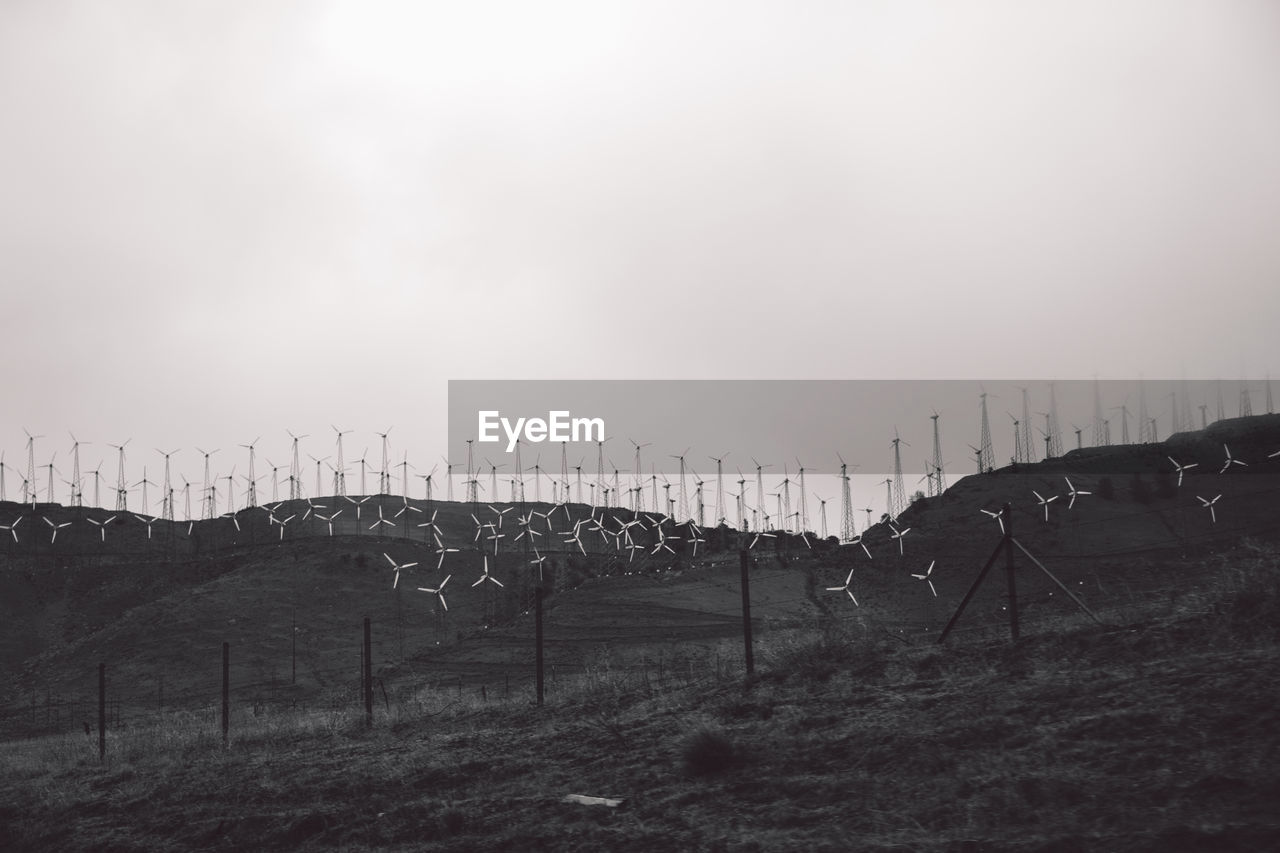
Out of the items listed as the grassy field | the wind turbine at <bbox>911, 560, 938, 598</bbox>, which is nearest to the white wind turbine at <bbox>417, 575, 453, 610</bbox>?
the wind turbine at <bbox>911, 560, 938, 598</bbox>

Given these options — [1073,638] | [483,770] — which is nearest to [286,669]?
[483,770]

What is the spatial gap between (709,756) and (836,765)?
6.07 feet

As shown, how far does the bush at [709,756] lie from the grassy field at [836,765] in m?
0.03

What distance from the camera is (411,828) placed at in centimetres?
1528

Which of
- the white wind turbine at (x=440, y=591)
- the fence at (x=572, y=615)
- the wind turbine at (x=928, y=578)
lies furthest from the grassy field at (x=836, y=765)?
the white wind turbine at (x=440, y=591)

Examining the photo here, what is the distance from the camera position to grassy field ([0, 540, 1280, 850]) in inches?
429

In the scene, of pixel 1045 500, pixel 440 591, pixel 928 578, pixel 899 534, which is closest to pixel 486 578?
pixel 440 591

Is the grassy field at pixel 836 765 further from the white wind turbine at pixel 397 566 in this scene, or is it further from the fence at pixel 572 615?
the white wind turbine at pixel 397 566

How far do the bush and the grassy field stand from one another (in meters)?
0.03

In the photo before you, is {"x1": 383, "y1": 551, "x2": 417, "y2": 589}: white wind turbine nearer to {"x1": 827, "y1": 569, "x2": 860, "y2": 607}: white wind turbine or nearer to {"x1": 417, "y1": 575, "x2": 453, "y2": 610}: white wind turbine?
{"x1": 417, "y1": 575, "x2": 453, "y2": 610}: white wind turbine

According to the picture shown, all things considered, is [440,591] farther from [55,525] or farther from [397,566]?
[55,525]

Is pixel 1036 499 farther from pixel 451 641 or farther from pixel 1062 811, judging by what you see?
pixel 1062 811

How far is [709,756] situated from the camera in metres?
14.8

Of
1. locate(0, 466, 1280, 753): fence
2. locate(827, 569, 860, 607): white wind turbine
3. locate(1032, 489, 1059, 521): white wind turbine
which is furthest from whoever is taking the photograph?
locate(1032, 489, 1059, 521): white wind turbine
